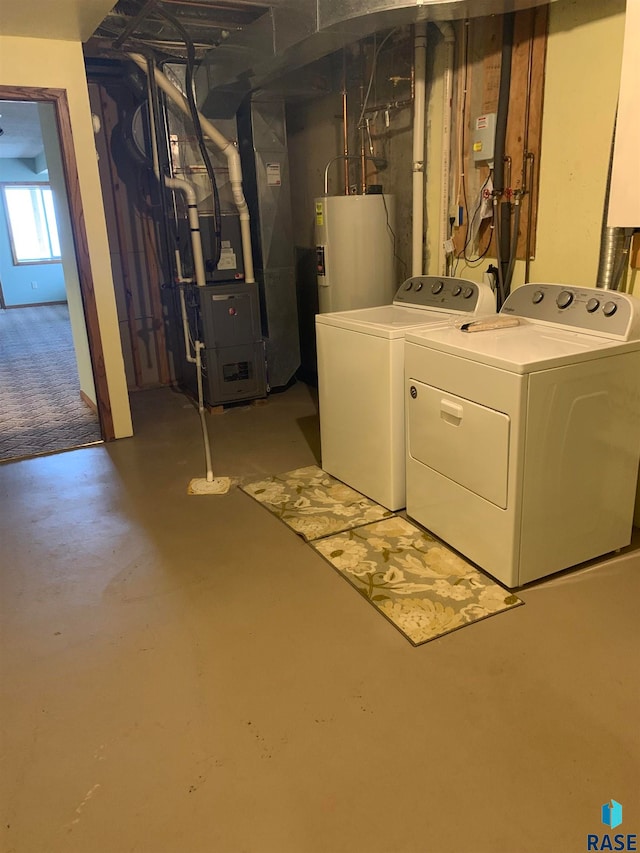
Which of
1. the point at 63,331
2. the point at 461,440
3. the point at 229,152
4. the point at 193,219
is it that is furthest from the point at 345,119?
the point at 63,331

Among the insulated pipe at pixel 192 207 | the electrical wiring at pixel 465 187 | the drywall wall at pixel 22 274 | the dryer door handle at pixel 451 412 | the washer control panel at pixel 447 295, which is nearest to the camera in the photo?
the dryer door handle at pixel 451 412

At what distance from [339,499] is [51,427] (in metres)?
2.41

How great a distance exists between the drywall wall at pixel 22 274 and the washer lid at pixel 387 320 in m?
9.05

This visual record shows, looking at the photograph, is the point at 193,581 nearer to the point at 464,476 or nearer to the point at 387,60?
the point at 464,476

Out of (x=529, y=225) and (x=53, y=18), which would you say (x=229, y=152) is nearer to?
(x=53, y=18)

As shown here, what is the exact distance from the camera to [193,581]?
252cm

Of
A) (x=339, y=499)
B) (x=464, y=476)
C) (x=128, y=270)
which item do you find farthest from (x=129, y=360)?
(x=464, y=476)

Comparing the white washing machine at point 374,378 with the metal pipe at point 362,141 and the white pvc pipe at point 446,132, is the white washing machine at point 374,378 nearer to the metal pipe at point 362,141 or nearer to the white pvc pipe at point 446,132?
the white pvc pipe at point 446,132

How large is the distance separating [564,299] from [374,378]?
2.79 ft

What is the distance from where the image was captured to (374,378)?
287cm

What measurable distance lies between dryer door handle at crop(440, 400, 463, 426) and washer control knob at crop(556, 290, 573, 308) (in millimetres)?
639

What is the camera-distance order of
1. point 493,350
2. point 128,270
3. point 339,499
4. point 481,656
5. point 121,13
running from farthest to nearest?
point 128,270 < point 121,13 < point 339,499 < point 493,350 < point 481,656

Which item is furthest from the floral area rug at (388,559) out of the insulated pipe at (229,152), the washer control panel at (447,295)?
the insulated pipe at (229,152)

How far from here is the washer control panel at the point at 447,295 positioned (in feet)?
9.86
